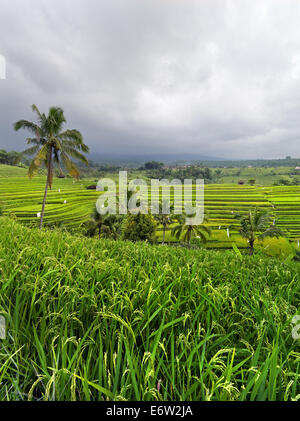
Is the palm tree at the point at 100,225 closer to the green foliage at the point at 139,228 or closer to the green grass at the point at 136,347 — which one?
the green foliage at the point at 139,228

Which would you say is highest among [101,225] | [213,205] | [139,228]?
[213,205]

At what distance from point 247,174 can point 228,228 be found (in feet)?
286

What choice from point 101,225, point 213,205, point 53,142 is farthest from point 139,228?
point 213,205

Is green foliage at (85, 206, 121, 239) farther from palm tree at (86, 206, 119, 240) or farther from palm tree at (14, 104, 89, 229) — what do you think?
palm tree at (14, 104, 89, 229)

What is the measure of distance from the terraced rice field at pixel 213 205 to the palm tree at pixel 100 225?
12.1 meters

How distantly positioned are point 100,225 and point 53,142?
32.8 feet

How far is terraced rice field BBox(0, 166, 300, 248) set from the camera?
116ft

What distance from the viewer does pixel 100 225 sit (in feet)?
72.0

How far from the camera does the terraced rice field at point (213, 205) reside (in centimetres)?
3528

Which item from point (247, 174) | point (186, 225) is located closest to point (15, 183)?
point (186, 225)

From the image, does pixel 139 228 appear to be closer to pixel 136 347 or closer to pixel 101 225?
pixel 101 225

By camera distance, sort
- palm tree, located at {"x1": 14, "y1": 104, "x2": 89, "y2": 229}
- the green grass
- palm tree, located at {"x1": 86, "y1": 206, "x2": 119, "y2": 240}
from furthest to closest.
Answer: palm tree, located at {"x1": 86, "y1": 206, "x2": 119, "y2": 240}
palm tree, located at {"x1": 14, "y1": 104, "x2": 89, "y2": 229}
the green grass

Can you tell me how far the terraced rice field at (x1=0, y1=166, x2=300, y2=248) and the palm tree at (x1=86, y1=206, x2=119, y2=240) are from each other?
12.1m

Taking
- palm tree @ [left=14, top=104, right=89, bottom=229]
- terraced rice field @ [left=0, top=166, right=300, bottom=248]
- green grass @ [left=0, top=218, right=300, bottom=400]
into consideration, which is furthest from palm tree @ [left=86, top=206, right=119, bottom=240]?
green grass @ [left=0, top=218, right=300, bottom=400]
